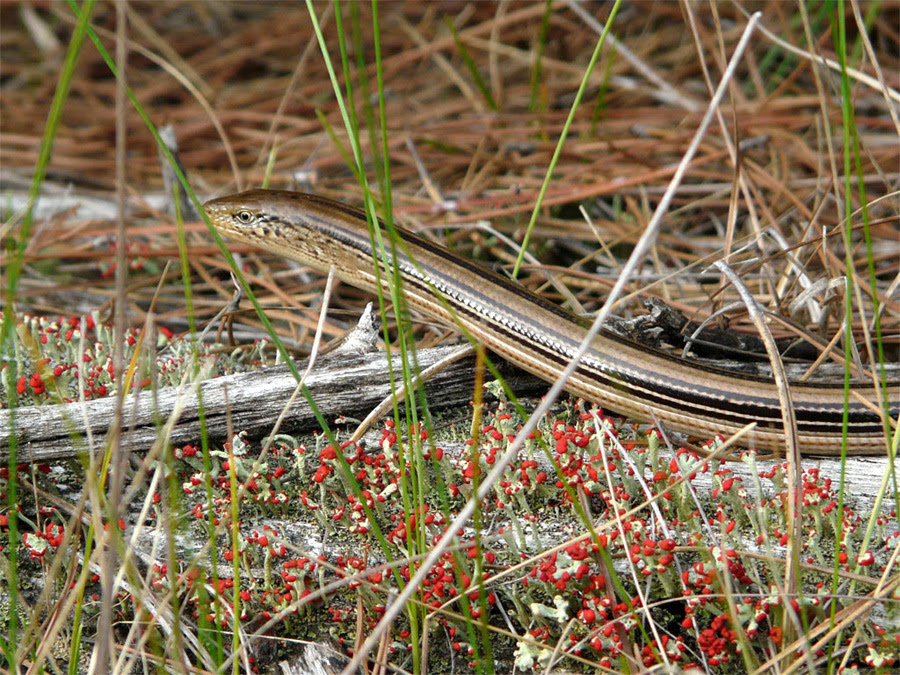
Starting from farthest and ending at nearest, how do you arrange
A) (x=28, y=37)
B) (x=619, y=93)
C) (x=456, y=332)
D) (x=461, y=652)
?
(x=28, y=37) < (x=619, y=93) < (x=456, y=332) < (x=461, y=652)

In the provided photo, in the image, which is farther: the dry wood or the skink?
the skink

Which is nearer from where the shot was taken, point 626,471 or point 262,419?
point 626,471

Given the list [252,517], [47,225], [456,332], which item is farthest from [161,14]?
[252,517]

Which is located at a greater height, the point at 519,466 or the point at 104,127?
the point at 104,127

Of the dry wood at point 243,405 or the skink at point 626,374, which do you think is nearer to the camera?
the dry wood at point 243,405

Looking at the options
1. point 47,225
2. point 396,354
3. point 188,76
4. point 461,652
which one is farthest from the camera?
point 188,76

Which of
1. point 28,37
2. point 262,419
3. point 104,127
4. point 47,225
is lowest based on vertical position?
point 262,419

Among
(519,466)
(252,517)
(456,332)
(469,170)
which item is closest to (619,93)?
(469,170)

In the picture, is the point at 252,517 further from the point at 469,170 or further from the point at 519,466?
the point at 469,170
